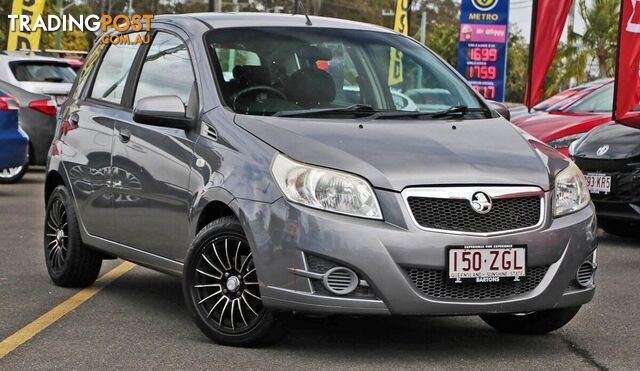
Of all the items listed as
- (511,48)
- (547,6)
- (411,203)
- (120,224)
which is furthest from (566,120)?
(511,48)

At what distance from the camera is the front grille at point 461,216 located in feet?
19.3

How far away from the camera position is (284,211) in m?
5.94

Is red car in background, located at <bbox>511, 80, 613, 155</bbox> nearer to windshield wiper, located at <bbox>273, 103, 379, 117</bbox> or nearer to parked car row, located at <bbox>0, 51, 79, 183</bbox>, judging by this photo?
parked car row, located at <bbox>0, 51, 79, 183</bbox>

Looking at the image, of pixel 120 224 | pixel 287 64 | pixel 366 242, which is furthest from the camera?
pixel 120 224

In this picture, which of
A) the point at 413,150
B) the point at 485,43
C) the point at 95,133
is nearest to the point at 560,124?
the point at 95,133

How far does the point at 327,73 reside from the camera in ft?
23.2

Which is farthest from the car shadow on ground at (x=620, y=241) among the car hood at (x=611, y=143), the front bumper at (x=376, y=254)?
the front bumper at (x=376, y=254)

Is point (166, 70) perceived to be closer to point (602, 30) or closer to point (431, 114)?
point (431, 114)

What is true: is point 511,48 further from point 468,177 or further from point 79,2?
point 468,177

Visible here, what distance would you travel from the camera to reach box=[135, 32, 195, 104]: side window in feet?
23.6

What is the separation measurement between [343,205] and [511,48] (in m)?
90.5

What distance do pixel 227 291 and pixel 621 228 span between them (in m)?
6.55

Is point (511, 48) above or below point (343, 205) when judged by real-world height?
below

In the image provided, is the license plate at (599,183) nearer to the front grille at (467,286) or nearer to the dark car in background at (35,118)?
the front grille at (467,286)
